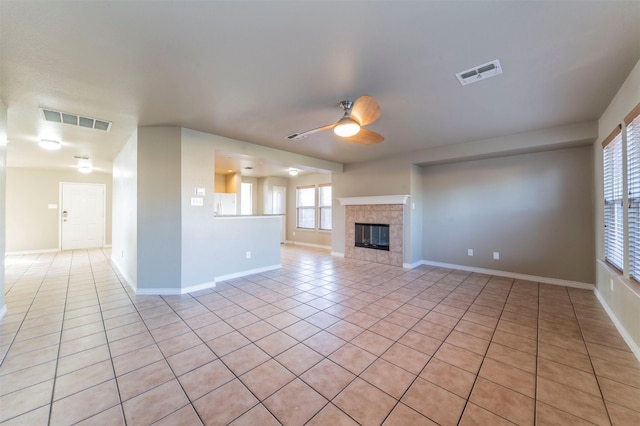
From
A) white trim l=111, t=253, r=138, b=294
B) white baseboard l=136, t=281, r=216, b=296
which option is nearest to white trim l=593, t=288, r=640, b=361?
white baseboard l=136, t=281, r=216, b=296

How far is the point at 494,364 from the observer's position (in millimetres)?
2021

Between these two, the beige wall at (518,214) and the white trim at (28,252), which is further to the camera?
the white trim at (28,252)

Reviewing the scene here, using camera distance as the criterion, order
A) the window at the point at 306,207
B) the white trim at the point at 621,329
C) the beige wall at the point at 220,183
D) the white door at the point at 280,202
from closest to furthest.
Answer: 1. the white trim at the point at 621,329
2. the beige wall at the point at 220,183
3. the window at the point at 306,207
4. the white door at the point at 280,202

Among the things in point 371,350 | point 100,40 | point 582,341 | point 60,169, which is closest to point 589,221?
point 582,341

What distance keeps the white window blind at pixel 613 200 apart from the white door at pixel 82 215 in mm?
11440

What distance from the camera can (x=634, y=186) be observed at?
235cm

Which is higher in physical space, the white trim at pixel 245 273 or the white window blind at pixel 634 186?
the white window blind at pixel 634 186

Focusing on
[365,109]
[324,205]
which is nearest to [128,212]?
[365,109]

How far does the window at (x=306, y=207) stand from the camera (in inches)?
341

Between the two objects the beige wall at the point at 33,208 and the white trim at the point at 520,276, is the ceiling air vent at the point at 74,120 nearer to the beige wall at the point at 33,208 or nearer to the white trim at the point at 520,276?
the beige wall at the point at 33,208

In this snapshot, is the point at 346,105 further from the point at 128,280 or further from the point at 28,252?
the point at 28,252

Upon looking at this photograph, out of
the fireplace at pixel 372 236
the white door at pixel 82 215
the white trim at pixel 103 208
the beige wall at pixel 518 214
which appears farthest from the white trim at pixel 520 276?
the white door at pixel 82 215

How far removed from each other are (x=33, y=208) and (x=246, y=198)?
5754 mm

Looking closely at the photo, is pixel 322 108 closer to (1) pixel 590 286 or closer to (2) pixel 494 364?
(2) pixel 494 364
